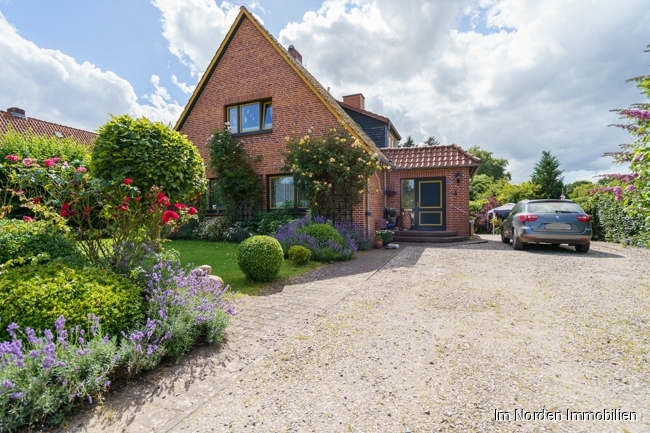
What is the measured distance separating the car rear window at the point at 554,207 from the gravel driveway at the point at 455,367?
13.8 ft

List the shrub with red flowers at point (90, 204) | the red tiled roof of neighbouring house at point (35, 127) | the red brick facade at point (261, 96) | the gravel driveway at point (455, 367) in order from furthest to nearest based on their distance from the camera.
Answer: the red tiled roof of neighbouring house at point (35, 127) < the red brick facade at point (261, 96) < the shrub with red flowers at point (90, 204) < the gravel driveway at point (455, 367)

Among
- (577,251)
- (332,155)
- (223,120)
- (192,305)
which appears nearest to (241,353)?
(192,305)

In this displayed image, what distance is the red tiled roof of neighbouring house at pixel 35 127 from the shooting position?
18.4m

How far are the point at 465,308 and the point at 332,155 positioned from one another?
639 centimetres

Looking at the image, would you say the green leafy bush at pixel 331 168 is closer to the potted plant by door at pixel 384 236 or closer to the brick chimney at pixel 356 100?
the potted plant by door at pixel 384 236

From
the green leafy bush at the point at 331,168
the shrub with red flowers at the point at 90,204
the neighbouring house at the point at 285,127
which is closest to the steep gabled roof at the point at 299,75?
the neighbouring house at the point at 285,127

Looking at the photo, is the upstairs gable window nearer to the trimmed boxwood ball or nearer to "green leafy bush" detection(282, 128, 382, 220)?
"green leafy bush" detection(282, 128, 382, 220)

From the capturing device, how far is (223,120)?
Result: 1273 centimetres

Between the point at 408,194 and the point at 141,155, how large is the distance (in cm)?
1064

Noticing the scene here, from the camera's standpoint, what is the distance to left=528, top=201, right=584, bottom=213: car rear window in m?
8.82

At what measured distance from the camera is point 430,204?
42.5ft

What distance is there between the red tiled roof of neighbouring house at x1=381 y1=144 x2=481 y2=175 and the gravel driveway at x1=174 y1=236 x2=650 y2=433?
25.9ft

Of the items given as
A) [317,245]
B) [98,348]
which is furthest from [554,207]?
[98,348]

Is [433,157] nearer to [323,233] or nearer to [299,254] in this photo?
[323,233]
